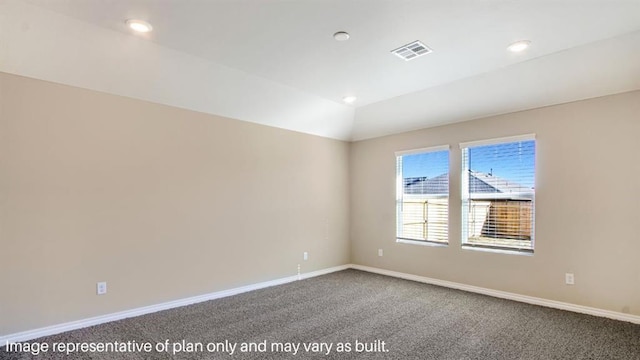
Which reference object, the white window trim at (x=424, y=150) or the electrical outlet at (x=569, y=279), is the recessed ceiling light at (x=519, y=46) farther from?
the electrical outlet at (x=569, y=279)

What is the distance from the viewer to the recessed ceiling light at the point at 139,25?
269cm

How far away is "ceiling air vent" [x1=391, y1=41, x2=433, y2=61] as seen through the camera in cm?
309

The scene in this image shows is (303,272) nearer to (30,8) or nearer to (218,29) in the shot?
(218,29)

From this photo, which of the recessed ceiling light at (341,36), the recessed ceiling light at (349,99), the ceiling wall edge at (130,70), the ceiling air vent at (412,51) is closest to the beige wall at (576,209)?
the recessed ceiling light at (349,99)

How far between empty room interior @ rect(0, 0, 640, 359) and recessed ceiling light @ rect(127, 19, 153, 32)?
2.7 inches

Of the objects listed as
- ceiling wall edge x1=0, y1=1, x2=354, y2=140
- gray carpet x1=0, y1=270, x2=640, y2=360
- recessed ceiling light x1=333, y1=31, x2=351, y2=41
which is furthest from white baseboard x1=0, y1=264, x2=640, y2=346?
recessed ceiling light x1=333, y1=31, x2=351, y2=41

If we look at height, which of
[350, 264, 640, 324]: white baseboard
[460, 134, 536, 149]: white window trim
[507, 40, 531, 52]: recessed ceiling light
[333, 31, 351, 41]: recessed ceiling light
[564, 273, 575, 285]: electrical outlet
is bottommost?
[350, 264, 640, 324]: white baseboard

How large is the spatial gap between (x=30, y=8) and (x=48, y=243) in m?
1.97

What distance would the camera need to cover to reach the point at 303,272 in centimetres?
518

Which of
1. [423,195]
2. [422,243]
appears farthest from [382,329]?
[423,195]

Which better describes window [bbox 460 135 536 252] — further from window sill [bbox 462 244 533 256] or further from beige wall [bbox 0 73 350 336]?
beige wall [bbox 0 73 350 336]

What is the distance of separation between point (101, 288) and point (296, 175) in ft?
9.38

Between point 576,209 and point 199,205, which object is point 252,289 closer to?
point 199,205

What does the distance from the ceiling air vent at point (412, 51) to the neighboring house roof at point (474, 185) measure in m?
2.06
